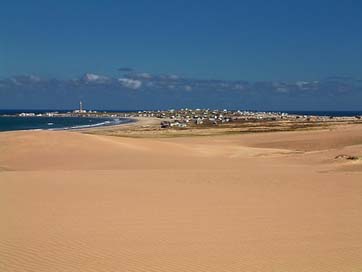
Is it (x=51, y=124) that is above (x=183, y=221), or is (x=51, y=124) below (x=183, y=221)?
above

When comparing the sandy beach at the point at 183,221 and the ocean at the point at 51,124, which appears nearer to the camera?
the sandy beach at the point at 183,221

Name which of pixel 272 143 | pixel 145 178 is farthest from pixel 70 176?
pixel 272 143

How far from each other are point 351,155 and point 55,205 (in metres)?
19.0

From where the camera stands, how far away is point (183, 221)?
11062 mm

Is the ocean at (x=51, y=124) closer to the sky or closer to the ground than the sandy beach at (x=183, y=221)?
closer to the sky

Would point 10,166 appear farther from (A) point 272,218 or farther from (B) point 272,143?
(B) point 272,143

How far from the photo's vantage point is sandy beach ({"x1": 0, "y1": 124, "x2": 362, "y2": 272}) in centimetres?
816

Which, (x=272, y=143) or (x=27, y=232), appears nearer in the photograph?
(x=27, y=232)

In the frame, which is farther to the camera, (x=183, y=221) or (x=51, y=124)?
(x=51, y=124)

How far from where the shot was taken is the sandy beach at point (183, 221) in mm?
8156

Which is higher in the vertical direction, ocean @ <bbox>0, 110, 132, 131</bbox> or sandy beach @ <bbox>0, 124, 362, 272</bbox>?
ocean @ <bbox>0, 110, 132, 131</bbox>

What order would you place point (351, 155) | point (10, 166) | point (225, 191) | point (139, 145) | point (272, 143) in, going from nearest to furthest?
point (225, 191) < point (10, 166) < point (351, 155) < point (139, 145) < point (272, 143)

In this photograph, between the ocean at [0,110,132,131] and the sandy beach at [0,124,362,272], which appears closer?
the sandy beach at [0,124,362,272]

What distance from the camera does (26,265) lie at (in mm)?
7836
